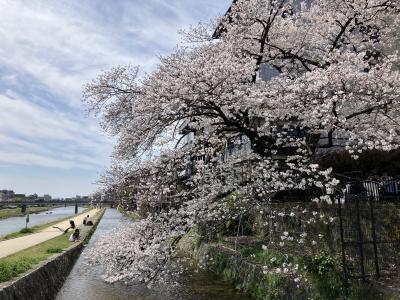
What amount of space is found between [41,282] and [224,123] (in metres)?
8.24

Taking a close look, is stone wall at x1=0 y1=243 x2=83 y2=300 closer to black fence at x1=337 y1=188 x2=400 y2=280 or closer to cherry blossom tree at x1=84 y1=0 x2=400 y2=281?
cherry blossom tree at x1=84 y1=0 x2=400 y2=281

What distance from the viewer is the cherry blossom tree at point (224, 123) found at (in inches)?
477

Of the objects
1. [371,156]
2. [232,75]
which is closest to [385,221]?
[232,75]

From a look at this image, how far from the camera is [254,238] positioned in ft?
59.8

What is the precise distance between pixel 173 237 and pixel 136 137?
11.3ft

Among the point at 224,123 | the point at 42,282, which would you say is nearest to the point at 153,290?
the point at 42,282

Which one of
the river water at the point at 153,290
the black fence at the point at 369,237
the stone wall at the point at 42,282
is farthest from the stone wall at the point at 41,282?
the black fence at the point at 369,237

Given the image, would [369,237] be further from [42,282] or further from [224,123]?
[42,282]

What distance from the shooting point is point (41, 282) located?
46.0 ft

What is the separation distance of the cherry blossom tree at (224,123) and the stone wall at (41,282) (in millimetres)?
2382

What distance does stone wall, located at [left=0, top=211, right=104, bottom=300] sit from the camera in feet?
35.1

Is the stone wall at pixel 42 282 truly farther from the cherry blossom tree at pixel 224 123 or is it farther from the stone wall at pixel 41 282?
the cherry blossom tree at pixel 224 123

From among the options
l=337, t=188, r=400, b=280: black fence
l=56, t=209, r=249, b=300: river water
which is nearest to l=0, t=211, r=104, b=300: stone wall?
l=56, t=209, r=249, b=300: river water

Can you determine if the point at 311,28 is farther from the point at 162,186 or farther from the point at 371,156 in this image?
the point at 162,186
